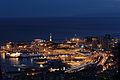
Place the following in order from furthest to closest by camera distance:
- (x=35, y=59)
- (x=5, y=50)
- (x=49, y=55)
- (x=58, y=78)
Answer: (x=5, y=50)
(x=49, y=55)
(x=35, y=59)
(x=58, y=78)

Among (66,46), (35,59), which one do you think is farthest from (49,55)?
(66,46)

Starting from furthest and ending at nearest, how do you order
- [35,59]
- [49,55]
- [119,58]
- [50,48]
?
[50,48], [49,55], [35,59], [119,58]

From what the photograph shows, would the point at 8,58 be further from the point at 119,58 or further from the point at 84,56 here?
the point at 119,58

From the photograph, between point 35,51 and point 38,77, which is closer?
point 38,77

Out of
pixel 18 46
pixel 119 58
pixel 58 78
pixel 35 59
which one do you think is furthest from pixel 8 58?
pixel 119 58

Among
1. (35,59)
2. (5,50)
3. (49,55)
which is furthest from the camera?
(5,50)

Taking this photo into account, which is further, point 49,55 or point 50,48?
point 50,48

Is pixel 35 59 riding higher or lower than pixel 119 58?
lower

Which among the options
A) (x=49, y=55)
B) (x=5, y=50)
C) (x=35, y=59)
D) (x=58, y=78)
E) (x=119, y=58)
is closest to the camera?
(x=119, y=58)

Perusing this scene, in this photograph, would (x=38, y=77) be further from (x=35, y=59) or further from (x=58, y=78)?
(x=35, y=59)
